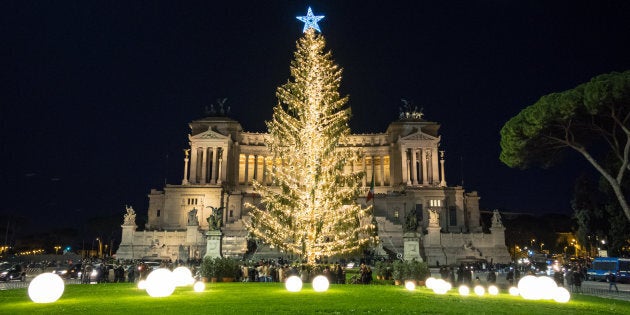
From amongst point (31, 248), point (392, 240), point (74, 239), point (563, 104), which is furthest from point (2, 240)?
point (563, 104)

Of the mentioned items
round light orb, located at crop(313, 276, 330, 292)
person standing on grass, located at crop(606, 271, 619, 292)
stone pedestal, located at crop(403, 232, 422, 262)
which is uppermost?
stone pedestal, located at crop(403, 232, 422, 262)

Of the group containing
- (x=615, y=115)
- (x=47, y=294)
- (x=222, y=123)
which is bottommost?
(x=47, y=294)

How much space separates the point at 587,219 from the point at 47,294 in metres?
50.2

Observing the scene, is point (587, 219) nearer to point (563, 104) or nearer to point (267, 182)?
point (563, 104)

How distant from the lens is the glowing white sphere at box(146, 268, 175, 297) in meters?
16.8

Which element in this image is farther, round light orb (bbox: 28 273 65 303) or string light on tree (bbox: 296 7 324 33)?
string light on tree (bbox: 296 7 324 33)

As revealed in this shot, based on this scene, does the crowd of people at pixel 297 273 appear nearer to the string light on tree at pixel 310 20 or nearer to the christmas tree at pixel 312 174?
the christmas tree at pixel 312 174

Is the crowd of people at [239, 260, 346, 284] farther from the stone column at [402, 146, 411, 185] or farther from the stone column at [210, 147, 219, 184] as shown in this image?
the stone column at [402, 146, 411, 185]

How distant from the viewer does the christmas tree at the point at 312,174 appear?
86.8 ft

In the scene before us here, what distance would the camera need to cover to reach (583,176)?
183 feet

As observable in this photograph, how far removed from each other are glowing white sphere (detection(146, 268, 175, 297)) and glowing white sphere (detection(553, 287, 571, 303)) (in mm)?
13240

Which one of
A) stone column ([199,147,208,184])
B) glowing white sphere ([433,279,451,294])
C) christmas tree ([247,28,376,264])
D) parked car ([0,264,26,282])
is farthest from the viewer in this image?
stone column ([199,147,208,184])

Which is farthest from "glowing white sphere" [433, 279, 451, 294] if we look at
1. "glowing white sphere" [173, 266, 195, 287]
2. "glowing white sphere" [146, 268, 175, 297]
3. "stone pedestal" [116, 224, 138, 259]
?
"stone pedestal" [116, 224, 138, 259]

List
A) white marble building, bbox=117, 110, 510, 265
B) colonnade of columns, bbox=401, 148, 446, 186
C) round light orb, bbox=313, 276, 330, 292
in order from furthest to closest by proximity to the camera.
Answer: colonnade of columns, bbox=401, 148, 446, 186 < white marble building, bbox=117, 110, 510, 265 < round light orb, bbox=313, 276, 330, 292
